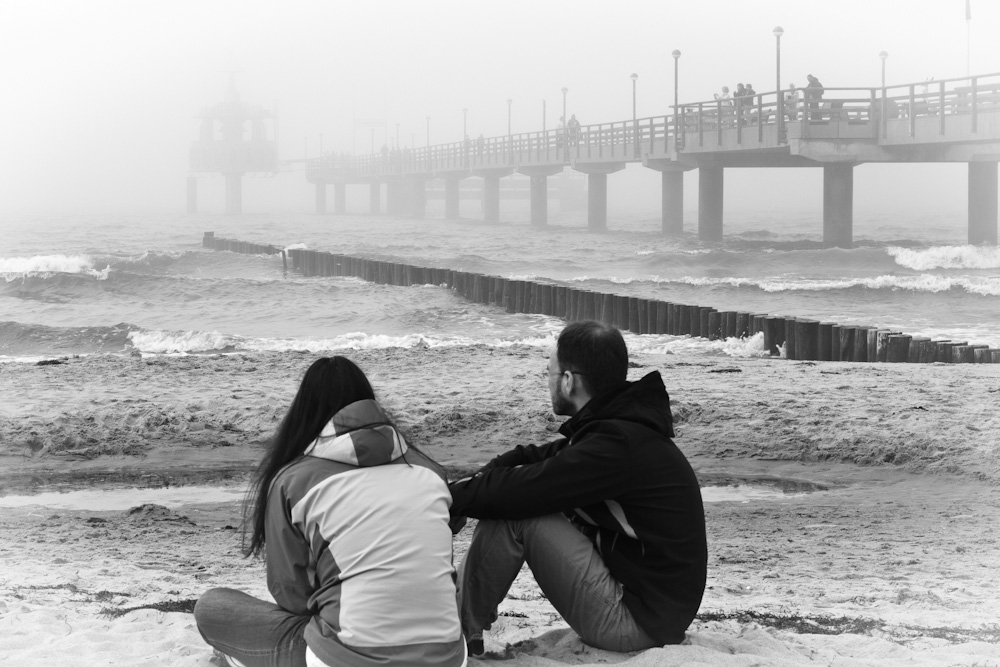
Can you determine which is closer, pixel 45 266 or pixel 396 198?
pixel 45 266

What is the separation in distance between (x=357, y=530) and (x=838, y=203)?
1409 inches

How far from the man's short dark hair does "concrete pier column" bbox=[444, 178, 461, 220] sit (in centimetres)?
8152

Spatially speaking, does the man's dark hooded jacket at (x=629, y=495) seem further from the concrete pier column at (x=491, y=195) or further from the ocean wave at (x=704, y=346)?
→ the concrete pier column at (x=491, y=195)

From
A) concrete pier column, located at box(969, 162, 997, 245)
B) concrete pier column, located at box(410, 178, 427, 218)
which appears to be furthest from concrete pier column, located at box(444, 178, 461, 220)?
concrete pier column, located at box(969, 162, 997, 245)

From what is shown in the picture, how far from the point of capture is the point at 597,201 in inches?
2277

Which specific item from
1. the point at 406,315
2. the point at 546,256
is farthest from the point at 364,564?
the point at 546,256

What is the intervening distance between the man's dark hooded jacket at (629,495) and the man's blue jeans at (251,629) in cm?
56

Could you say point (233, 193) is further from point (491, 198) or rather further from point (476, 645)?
point (476, 645)

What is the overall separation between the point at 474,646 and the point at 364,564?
813 millimetres

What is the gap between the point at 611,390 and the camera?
3.12 meters

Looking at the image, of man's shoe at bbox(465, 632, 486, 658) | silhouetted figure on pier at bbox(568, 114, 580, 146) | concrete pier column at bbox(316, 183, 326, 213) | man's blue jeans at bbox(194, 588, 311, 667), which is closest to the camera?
man's blue jeans at bbox(194, 588, 311, 667)

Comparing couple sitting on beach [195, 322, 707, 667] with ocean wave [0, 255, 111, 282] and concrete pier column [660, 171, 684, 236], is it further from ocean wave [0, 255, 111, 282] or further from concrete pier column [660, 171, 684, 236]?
concrete pier column [660, 171, 684, 236]

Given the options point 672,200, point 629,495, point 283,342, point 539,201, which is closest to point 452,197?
point 539,201

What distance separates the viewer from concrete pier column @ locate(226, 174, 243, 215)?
148875 millimetres
